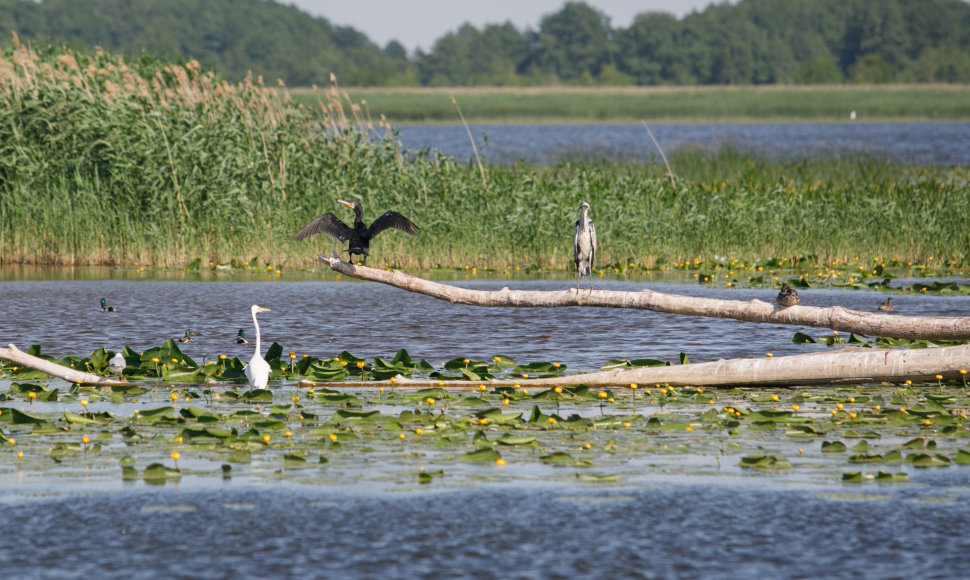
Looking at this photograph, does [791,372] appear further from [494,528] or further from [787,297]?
[494,528]

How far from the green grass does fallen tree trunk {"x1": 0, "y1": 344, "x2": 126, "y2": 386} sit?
6660cm

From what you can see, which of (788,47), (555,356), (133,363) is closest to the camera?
(133,363)

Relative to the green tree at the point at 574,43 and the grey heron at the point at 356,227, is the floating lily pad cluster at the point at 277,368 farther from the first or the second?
the green tree at the point at 574,43

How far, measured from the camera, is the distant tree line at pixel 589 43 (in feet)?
414

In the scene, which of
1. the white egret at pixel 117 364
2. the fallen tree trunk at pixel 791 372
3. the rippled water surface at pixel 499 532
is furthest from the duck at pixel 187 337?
the rippled water surface at pixel 499 532

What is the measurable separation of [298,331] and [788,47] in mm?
129410

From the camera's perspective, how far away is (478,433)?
8.60 meters

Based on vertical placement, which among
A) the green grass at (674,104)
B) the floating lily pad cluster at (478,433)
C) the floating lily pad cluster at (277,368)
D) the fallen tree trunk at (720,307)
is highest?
the green grass at (674,104)

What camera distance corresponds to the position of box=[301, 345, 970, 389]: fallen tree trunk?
10.1 metres

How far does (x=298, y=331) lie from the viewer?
580 inches

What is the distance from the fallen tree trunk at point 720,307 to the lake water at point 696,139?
2764 cm

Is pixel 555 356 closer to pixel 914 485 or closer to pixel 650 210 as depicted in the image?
pixel 914 485

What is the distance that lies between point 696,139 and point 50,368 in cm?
4895

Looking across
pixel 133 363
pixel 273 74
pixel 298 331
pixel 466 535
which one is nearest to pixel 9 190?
pixel 298 331
